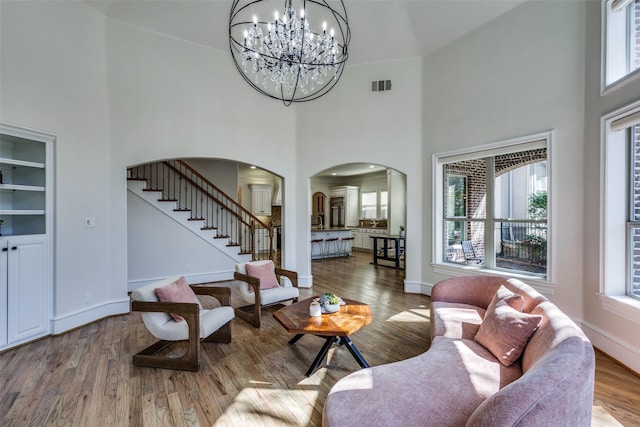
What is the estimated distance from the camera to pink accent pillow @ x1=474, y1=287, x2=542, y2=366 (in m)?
2.00

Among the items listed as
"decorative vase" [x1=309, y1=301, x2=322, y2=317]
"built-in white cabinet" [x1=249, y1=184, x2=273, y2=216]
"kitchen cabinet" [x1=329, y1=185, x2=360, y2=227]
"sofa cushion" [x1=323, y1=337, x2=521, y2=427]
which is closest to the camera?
"sofa cushion" [x1=323, y1=337, x2=521, y2=427]

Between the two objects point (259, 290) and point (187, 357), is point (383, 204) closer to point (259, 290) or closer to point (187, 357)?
point (259, 290)

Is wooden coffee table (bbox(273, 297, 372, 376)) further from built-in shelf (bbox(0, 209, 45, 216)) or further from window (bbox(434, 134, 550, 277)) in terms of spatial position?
built-in shelf (bbox(0, 209, 45, 216))

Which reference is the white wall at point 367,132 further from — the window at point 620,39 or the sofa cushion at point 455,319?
the window at point 620,39

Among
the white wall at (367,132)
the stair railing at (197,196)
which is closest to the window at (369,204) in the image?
the stair railing at (197,196)

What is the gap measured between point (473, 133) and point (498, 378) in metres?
3.78

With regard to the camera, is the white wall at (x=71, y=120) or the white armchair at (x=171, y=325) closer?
the white armchair at (x=171, y=325)

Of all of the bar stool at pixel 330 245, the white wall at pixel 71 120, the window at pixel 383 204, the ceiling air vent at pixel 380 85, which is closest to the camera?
the white wall at pixel 71 120

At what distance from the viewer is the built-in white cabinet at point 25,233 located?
127 inches

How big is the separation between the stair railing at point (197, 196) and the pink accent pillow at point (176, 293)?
3236 millimetres

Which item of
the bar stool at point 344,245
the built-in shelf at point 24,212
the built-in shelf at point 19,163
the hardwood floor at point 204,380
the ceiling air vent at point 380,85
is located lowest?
the hardwood floor at point 204,380

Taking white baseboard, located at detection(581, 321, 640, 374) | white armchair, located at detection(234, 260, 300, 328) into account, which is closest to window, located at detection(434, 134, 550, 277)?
white baseboard, located at detection(581, 321, 640, 374)

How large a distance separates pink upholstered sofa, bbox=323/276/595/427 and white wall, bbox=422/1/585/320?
→ 168 centimetres

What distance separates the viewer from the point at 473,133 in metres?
4.60
